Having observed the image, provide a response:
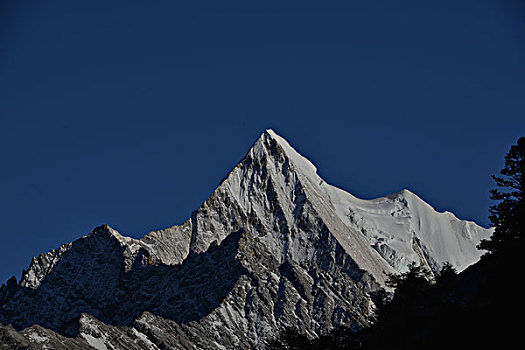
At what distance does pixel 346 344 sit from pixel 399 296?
8831 millimetres

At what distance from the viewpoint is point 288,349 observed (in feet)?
404

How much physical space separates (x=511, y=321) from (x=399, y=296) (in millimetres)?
28802

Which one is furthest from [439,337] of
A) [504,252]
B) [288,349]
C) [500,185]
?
[288,349]

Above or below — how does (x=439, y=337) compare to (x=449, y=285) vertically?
below

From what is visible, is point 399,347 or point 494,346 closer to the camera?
point 494,346

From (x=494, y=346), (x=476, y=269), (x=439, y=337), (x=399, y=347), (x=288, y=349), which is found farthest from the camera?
(x=288, y=349)

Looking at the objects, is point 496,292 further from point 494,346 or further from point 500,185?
point 500,185

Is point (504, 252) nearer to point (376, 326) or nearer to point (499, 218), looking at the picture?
point (499, 218)

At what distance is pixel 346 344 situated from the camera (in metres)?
114

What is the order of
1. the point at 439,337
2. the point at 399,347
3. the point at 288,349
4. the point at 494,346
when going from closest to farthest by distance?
the point at 494,346
the point at 439,337
the point at 399,347
the point at 288,349

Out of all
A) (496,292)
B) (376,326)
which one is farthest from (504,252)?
(376,326)

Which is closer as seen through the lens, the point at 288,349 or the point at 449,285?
the point at 449,285

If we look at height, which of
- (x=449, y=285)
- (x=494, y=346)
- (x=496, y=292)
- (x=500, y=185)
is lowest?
(x=494, y=346)

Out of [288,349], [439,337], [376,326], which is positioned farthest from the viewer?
[288,349]
